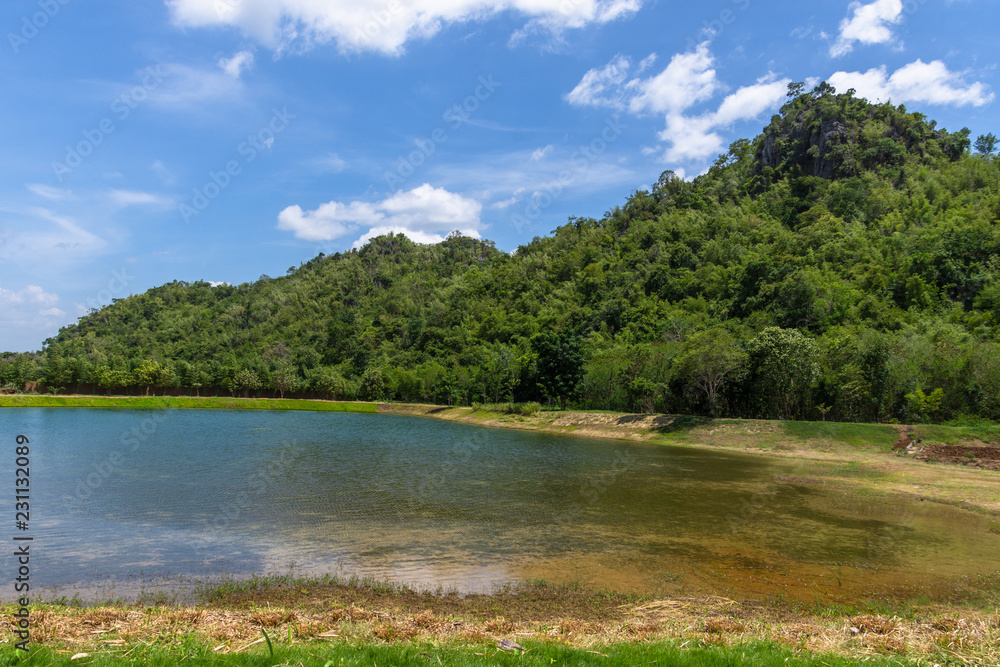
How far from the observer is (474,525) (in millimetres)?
17938

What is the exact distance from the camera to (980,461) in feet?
99.7

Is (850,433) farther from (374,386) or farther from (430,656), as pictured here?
(374,386)

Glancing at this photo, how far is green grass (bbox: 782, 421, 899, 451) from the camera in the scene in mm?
37031

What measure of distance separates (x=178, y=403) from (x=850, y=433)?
96.9 meters

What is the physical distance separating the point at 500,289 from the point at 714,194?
61.8 m

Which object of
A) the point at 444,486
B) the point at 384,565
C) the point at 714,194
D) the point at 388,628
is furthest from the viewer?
the point at 714,194

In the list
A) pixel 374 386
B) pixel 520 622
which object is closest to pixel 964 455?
pixel 520 622

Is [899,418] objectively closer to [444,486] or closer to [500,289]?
[444,486]

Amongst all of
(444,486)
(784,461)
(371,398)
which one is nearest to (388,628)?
(444,486)

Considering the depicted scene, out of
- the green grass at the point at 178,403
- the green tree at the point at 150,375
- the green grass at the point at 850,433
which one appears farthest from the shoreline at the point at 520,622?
the green tree at the point at 150,375

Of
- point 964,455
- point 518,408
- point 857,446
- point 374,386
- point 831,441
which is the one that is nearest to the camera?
point 964,455

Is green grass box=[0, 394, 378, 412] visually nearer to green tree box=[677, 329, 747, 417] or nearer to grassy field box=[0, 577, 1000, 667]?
green tree box=[677, 329, 747, 417]

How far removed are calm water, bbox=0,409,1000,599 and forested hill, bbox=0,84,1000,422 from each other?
1868cm

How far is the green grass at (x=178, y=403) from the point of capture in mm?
76250
